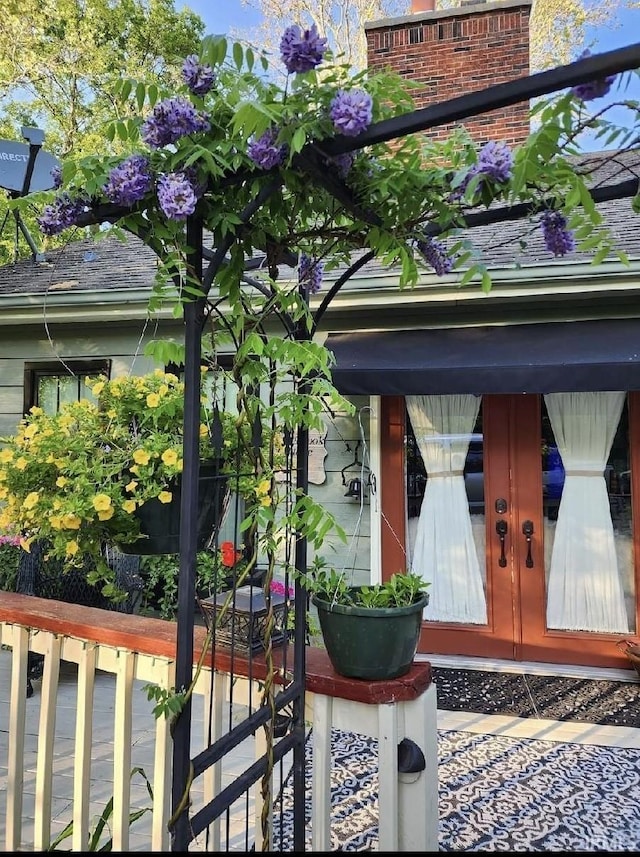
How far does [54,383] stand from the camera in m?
5.62

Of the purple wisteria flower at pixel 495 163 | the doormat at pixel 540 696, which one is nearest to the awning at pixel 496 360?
the doormat at pixel 540 696

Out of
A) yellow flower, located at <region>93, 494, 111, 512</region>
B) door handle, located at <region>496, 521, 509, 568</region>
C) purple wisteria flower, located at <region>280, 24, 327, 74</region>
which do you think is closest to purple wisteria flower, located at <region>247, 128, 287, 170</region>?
purple wisteria flower, located at <region>280, 24, 327, 74</region>

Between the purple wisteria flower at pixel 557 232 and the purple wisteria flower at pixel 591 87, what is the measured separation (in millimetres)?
414

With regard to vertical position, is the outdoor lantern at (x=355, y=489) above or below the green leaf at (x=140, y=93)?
below

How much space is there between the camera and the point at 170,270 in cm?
150

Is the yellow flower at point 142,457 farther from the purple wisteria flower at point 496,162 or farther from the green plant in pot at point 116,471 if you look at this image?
the purple wisteria flower at point 496,162

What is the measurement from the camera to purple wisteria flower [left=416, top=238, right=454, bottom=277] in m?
1.61

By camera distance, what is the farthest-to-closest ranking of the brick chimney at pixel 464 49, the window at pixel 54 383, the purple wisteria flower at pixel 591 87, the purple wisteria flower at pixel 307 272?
the brick chimney at pixel 464 49, the window at pixel 54 383, the purple wisteria flower at pixel 307 272, the purple wisteria flower at pixel 591 87

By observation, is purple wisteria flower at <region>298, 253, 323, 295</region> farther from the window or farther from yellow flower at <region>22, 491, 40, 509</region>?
the window

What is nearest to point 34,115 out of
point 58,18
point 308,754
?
point 58,18

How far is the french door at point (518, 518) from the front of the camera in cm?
447

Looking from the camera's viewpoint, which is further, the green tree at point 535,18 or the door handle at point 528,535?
the green tree at point 535,18

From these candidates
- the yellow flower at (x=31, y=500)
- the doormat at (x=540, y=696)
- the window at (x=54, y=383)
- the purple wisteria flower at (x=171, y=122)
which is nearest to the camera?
the purple wisteria flower at (x=171, y=122)

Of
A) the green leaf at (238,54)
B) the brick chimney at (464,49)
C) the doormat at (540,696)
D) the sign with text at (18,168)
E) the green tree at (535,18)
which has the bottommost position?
the doormat at (540,696)
